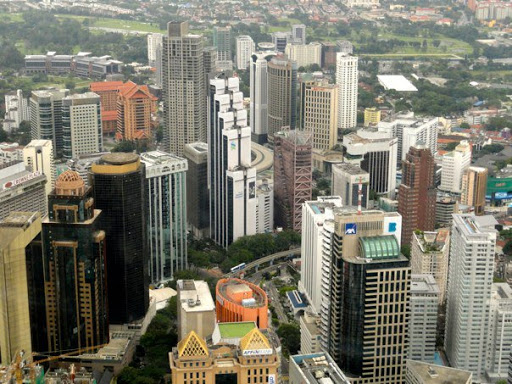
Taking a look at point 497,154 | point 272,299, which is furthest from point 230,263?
point 497,154

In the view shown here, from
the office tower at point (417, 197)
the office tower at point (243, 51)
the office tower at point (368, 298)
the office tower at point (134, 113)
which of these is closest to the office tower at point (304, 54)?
the office tower at point (243, 51)

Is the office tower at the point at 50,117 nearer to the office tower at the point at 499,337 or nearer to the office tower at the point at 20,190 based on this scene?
the office tower at the point at 20,190

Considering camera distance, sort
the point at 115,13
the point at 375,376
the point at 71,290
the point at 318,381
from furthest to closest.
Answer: the point at 115,13, the point at 71,290, the point at 375,376, the point at 318,381

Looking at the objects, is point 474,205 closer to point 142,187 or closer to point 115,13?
point 142,187

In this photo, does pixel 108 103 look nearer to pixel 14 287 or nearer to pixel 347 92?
pixel 347 92

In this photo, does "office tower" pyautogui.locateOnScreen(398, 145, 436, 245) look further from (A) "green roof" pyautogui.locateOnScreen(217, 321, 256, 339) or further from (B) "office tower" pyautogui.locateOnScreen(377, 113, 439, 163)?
(A) "green roof" pyautogui.locateOnScreen(217, 321, 256, 339)

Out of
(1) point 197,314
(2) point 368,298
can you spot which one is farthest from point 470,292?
(1) point 197,314
